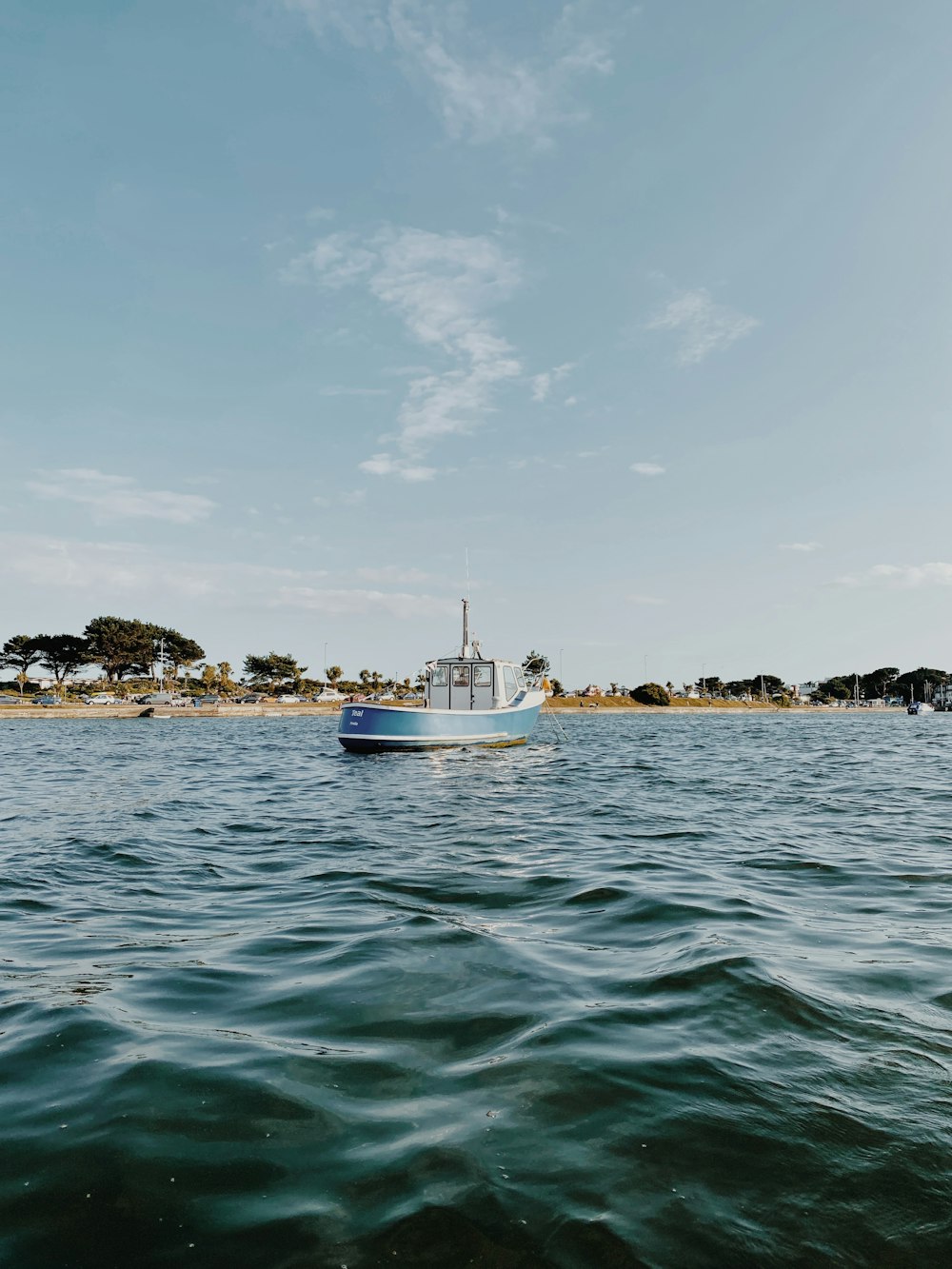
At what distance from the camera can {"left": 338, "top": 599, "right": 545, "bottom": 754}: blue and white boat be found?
29656 mm

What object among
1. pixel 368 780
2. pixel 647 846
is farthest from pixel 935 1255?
pixel 368 780

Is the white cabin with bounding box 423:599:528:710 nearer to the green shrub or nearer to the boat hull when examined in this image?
the boat hull

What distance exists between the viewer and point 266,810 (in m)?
16.1

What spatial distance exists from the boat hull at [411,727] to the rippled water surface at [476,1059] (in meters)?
18.6

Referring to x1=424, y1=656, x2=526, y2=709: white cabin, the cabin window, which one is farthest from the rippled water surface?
the cabin window

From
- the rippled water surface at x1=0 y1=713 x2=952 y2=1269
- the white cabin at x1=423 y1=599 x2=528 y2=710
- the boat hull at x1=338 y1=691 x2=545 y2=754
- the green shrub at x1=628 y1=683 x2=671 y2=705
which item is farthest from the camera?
the green shrub at x1=628 y1=683 x2=671 y2=705

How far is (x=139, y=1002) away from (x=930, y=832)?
12.8 metres

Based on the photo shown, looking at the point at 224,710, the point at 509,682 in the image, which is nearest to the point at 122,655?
the point at 224,710

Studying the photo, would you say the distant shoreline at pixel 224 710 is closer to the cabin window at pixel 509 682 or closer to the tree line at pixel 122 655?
the tree line at pixel 122 655

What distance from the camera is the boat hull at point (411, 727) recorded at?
96.4 feet

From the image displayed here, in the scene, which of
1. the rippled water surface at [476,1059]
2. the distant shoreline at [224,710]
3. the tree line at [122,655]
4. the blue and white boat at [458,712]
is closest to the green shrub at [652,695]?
the distant shoreline at [224,710]

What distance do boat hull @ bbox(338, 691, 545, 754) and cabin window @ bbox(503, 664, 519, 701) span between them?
2613 millimetres

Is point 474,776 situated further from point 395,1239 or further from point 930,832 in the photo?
point 395,1239

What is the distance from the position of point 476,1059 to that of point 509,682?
106 feet
